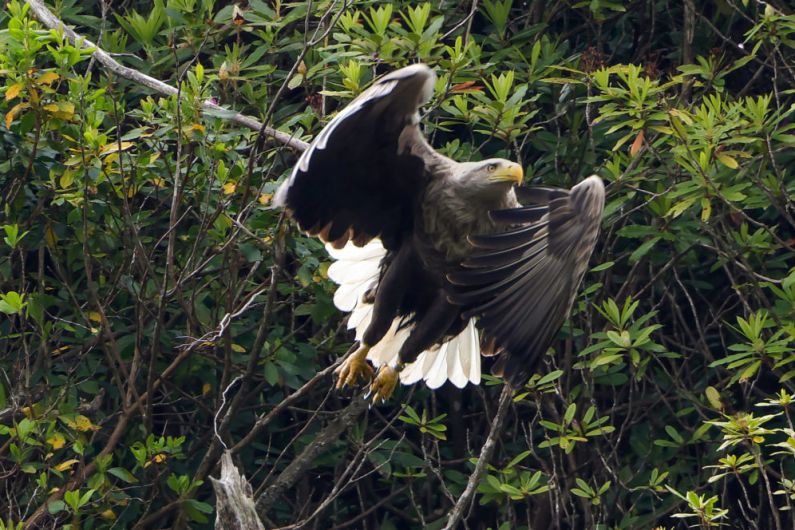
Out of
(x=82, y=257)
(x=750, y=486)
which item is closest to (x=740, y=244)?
(x=750, y=486)

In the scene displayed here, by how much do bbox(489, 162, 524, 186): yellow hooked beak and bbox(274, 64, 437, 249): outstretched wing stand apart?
284 mm

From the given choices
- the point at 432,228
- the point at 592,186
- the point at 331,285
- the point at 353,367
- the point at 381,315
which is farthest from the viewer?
the point at 331,285

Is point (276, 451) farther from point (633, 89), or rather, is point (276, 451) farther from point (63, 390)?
point (633, 89)

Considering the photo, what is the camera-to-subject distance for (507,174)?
5094 mm

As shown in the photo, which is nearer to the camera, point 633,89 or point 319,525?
point 633,89

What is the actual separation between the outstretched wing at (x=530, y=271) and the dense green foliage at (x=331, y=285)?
0.57 meters

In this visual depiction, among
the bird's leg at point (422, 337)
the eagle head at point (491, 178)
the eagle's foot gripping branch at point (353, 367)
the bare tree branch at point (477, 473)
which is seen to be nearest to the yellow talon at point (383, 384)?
the bird's leg at point (422, 337)

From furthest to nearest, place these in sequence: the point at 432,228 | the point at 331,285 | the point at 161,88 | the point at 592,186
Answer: the point at 331,285 → the point at 161,88 → the point at 432,228 → the point at 592,186

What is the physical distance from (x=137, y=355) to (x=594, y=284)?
1839mm

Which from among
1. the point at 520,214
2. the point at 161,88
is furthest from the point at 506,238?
the point at 161,88

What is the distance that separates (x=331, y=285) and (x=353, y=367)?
1.36 ft

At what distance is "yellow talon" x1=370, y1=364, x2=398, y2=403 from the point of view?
5.57 m

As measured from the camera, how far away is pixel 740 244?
5859mm

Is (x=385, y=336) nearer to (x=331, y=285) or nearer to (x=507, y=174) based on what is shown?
(x=331, y=285)
